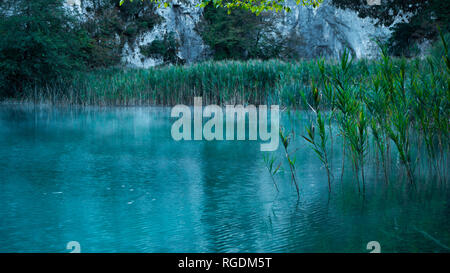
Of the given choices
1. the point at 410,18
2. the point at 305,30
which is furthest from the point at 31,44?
the point at 305,30

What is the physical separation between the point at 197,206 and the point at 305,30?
31.5 meters

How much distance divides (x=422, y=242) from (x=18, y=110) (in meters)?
15.7

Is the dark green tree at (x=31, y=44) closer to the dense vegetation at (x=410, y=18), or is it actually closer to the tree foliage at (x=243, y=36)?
the dense vegetation at (x=410, y=18)

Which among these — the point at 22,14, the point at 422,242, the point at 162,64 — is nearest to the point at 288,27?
the point at 162,64

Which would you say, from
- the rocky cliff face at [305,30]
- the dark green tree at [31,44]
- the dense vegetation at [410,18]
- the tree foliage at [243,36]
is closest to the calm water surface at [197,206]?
the dark green tree at [31,44]

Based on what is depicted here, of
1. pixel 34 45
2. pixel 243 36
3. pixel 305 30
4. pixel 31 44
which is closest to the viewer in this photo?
pixel 31 44

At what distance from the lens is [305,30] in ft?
115

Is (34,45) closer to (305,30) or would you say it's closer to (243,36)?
(243,36)

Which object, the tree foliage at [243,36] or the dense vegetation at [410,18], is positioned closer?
the dense vegetation at [410,18]

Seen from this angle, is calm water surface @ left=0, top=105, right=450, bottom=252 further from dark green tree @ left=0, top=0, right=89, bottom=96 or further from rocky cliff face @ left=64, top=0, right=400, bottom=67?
rocky cliff face @ left=64, top=0, right=400, bottom=67

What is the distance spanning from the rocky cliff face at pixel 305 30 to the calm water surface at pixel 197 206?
2580 centimetres

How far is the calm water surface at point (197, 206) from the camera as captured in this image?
4.07m

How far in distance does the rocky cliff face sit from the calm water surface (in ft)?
84.6

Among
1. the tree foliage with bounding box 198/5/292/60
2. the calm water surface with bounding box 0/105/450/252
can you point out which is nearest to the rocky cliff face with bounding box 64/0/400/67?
the tree foliage with bounding box 198/5/292/60
